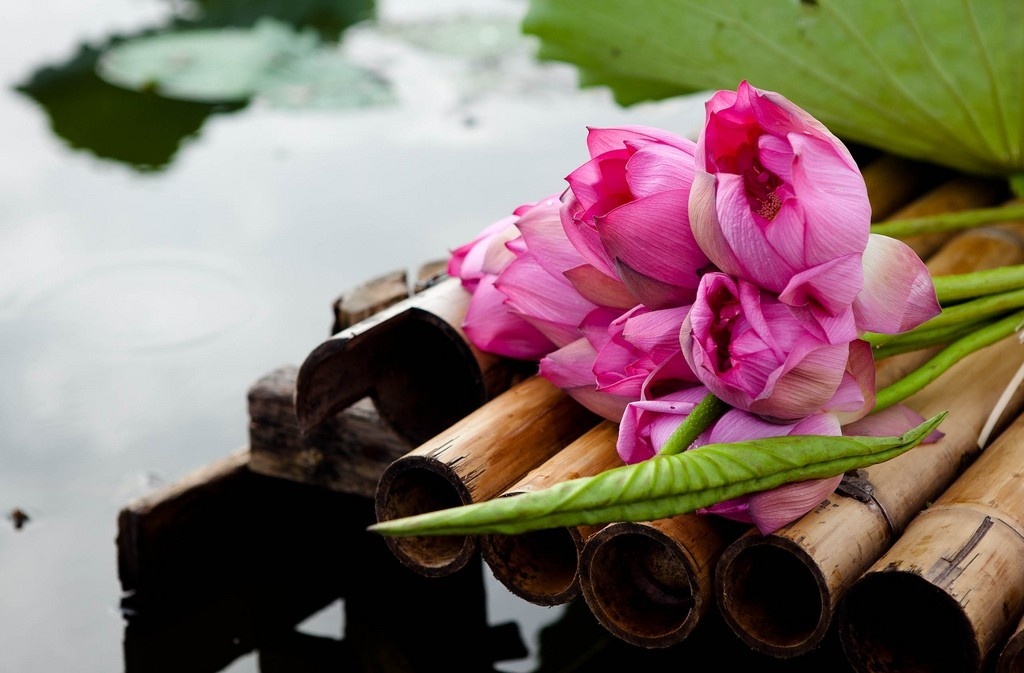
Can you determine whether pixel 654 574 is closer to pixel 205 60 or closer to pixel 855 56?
pixel 855 56

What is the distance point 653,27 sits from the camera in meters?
1.09

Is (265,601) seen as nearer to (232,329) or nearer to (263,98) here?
(232,329)

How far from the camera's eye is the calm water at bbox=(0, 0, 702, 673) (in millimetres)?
1155

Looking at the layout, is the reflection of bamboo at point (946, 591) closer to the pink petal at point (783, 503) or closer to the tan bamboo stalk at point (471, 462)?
the pink petal at point (783, 503)

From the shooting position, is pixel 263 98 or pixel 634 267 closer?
pixel 634 267

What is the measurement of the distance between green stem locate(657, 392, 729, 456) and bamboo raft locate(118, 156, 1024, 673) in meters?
0.06

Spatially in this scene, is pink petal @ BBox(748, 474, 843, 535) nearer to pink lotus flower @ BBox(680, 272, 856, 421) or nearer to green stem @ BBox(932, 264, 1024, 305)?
pink lotus flower @ BBox(680, 272, 856, 421)

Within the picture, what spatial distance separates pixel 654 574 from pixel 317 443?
1.44 ft

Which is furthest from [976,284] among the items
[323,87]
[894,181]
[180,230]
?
[323,87]

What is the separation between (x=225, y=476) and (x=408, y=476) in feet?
1.31

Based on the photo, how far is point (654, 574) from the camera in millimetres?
669

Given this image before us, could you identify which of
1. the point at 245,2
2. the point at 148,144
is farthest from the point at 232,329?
the point at 245,2

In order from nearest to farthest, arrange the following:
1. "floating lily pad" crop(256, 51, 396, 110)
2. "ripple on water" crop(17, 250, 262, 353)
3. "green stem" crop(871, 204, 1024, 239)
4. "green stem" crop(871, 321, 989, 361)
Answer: "green stem" crop(871, 321, 989, 361)
"green stem" crop(871, 204, 1024, 239)
"ripple on water" crop(17, 250, 262, 353)
"floating lily pad" crop(256, 51, 396, 110)

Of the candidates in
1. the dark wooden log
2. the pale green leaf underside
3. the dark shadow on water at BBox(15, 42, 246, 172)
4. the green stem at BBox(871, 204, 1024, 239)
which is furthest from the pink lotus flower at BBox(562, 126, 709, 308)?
the dark shadow on water at BBox(15, 42, 246, 172)
